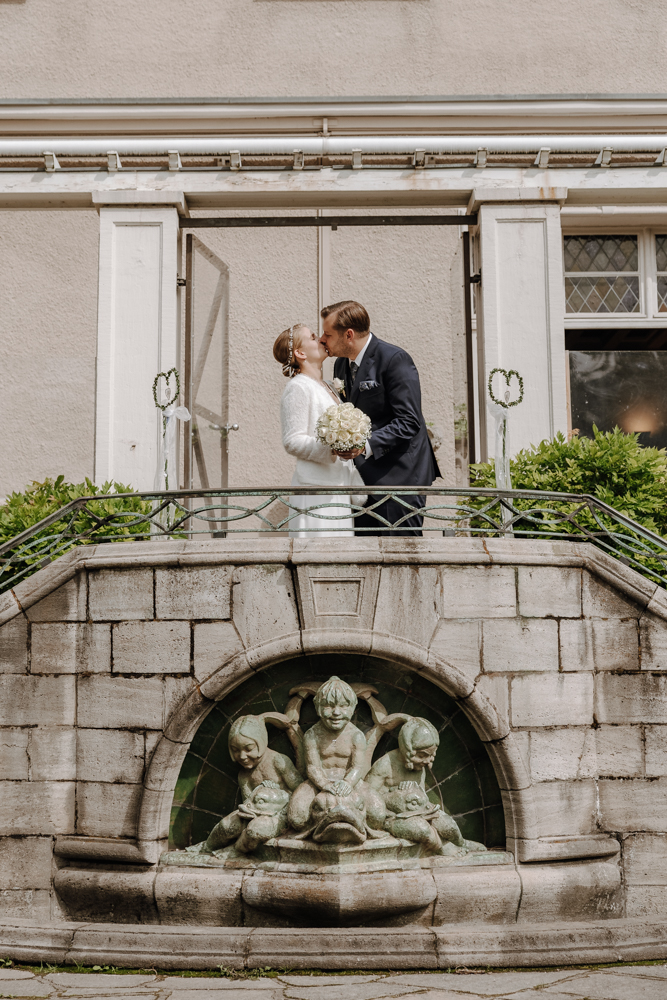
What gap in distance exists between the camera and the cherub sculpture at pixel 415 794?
18.1ft

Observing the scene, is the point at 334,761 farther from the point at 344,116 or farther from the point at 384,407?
the point at 344,116

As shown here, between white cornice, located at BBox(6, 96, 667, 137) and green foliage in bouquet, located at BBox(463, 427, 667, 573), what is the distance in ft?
11.0

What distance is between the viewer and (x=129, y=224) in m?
7.81

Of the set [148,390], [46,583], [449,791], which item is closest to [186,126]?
[148,390]

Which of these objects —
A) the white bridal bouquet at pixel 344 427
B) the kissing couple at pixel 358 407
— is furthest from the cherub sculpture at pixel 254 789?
the white bridal bouquet at pixel 344 427

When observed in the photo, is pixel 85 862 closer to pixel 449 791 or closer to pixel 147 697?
pixel 147 697

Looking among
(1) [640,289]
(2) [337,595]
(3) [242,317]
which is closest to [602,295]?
(1) [640,289]

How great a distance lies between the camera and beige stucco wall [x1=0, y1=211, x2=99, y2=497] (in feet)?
31.1

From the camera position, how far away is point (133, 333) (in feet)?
25.2

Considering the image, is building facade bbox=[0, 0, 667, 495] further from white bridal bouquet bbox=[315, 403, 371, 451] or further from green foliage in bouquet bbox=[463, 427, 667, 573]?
white bridal bouquet bbox=[315, 403, 371, 451]

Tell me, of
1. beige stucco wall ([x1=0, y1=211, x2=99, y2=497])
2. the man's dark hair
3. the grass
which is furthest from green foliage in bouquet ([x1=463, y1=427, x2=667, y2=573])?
beige stucco wall ([x1=0, y1=211, x2=99, y2=497])

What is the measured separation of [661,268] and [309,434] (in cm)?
417

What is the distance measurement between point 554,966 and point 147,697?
2574mm

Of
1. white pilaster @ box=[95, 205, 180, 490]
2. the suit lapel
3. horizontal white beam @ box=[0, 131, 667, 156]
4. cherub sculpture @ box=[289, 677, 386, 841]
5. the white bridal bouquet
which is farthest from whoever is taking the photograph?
horizontal white beam @ box=[0, 131, 667, 156]
